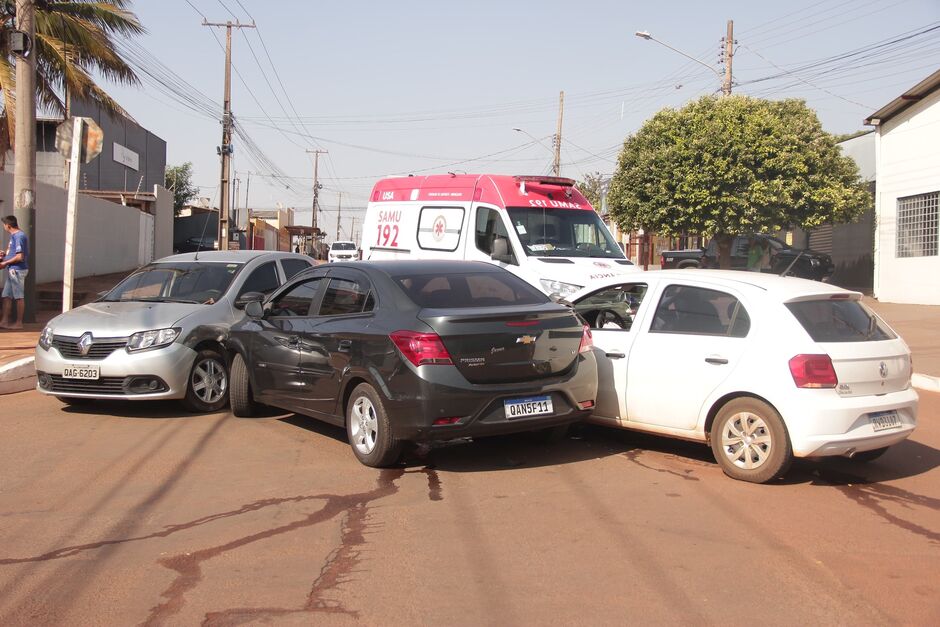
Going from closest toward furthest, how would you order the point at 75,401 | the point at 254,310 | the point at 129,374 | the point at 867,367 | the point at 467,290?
the point at 867,367 → the point at 467,290 → the point at 254,310 → the point at 129,374 → the point at 75,401

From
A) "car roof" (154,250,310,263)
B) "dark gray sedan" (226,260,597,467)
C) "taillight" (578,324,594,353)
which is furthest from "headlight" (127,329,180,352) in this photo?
"taillight" (578,324,594,353)

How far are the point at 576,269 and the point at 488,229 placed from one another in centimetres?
175

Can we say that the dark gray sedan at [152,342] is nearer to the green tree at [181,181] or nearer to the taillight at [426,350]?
the taillight at [426,350]

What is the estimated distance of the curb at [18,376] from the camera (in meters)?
10.3

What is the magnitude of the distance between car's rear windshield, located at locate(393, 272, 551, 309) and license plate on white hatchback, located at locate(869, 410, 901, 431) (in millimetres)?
2602

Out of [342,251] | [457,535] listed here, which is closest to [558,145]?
[342,251]

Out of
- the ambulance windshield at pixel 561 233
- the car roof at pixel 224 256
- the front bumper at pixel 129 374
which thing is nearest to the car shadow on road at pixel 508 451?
the front bumper at pixel 129 374

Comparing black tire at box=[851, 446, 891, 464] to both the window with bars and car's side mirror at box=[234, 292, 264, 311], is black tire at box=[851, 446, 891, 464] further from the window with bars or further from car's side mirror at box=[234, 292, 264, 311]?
the window with bars

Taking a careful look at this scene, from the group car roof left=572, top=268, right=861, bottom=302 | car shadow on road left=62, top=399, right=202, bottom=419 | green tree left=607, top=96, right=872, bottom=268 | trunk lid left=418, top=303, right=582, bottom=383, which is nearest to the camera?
trunk lid left=418, top=303, right=582, bottom=383

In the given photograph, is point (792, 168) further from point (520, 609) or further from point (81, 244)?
point (520, 609)

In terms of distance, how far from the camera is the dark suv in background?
25.7 m

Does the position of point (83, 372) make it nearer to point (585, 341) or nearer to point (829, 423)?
point (585, 341)

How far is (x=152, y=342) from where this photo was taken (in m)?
8.73

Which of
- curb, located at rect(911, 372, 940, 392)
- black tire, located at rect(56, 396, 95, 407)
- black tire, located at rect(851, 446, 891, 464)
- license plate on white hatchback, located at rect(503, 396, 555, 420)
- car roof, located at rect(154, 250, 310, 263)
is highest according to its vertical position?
car roof, located at rect(154, 250, 310, 263)
